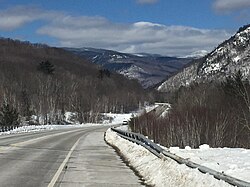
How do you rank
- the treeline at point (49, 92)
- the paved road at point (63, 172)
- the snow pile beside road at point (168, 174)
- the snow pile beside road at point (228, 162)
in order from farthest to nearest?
the treeline at point (49, 92) → the paved road at point (63, 172) → the snow pile beside road at point (228, 162) → the snow pile beside road at point (168, 174)

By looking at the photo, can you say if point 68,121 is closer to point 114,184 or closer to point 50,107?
point 50,107

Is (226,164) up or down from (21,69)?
down

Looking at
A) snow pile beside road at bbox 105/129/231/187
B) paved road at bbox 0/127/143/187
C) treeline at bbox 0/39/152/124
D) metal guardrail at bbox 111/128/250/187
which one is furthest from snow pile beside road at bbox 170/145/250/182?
treeline at bbox 0/39/152/124

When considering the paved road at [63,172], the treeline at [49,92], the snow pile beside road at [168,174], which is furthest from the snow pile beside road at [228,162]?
the treeline at [49,92]

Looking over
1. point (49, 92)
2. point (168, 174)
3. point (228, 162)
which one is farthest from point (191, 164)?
point (49, 92)

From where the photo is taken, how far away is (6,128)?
59.0 metres

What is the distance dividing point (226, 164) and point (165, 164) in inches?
83.5

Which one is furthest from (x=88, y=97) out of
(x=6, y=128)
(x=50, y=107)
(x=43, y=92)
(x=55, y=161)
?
(x=55, y=161)

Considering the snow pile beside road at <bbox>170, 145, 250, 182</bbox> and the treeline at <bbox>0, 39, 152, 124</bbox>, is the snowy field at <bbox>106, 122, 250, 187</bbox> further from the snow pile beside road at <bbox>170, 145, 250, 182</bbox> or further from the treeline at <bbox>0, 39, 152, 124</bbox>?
the treeline at <bbox>0, 39, 152, 124</bbox>

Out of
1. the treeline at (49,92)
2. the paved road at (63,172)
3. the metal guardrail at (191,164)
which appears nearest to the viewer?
the metal guardrail at (191,164)

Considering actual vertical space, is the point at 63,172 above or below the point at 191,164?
below

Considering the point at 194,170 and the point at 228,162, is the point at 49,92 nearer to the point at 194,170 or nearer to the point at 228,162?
the point at 228,162

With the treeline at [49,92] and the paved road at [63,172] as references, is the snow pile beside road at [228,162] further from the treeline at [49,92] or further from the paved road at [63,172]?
the treeline at [49,92]

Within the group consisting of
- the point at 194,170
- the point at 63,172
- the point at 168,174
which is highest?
the point at 194,170
